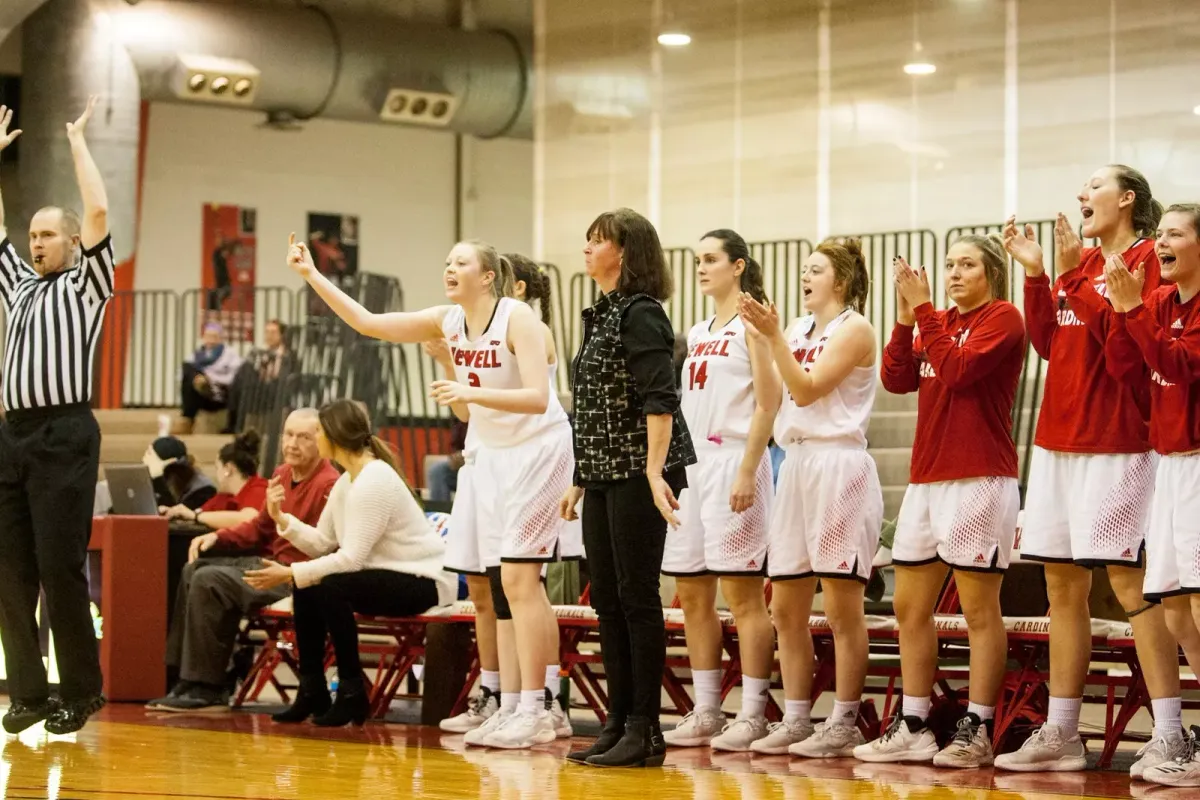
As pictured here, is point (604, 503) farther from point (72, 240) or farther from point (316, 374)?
point (316, 374)

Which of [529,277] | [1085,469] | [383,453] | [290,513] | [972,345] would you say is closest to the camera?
[1085,469]

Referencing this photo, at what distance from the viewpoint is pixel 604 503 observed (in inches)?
210

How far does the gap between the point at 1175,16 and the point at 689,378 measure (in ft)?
24.1

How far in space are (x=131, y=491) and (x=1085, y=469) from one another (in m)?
5.03

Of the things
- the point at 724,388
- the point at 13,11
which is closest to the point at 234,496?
the point at 724,388

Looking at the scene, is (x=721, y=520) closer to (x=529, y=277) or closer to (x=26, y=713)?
(x=529, y=277)

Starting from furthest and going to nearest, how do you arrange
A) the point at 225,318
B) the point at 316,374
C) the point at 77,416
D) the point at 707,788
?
the point at 225,318 → the point at 316,374 → the point at 77,416 → the point at 707,788

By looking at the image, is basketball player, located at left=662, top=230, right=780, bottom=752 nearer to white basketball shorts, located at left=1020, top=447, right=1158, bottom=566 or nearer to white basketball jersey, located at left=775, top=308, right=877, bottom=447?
white basketball jersey, located at left=775, top=308, right=877, bottom=447

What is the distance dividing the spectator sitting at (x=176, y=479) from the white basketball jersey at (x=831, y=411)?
4.55 metres

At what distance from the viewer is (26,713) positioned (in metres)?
5.93

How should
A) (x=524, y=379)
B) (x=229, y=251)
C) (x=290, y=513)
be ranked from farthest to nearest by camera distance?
(x=229, y=251), (x=290, y=513), (x=524, y=379)

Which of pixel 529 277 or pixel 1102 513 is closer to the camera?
pixel 1102 513

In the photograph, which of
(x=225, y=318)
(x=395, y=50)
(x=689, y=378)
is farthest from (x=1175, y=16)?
(x=225, y=318)

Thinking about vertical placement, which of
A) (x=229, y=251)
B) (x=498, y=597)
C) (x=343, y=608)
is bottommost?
(x=343, y=608)
